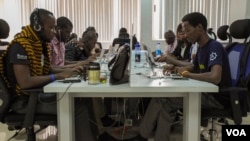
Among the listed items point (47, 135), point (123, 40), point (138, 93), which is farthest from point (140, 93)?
point (123, 40)

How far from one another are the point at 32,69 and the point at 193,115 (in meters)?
1.12

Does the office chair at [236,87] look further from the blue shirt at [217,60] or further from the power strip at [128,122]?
the power strip at [128,122]

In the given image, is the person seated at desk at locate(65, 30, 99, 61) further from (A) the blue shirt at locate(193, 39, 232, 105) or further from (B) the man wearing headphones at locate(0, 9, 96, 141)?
(A) the blue shirt at locate(193, 39, 232, 105)

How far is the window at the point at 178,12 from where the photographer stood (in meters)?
6.12

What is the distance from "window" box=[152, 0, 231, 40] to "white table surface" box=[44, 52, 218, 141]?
458cm

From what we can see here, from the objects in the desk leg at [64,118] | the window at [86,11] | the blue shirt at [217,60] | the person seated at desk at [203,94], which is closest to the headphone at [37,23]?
the desk leg at [64,118]

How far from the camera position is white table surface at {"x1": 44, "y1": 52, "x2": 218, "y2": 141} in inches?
60.1

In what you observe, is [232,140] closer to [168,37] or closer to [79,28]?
[168,37]

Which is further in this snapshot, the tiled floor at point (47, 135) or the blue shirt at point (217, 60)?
the tiled floor at point (47, 135)

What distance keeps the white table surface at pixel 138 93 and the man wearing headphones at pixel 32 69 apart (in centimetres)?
17

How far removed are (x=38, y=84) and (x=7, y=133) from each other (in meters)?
1.27

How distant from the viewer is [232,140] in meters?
1.64

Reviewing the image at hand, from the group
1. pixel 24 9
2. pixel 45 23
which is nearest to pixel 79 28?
pixel 24 9

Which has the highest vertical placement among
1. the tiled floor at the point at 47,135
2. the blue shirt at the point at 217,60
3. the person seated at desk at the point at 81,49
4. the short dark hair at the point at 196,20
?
the short dark hair at the point at 196,20
